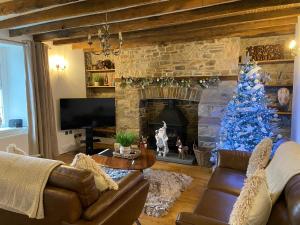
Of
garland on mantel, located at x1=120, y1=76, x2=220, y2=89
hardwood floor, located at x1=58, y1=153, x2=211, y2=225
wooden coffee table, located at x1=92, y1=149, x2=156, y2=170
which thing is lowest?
hardwood floor, located at x1=58, y1=153, x2=211, y2=225

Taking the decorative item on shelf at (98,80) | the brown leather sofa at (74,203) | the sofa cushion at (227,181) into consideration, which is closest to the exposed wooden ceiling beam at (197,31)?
the decorative item on shelf at (98,80)

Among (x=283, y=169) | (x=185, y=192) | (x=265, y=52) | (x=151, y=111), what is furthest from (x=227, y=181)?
(x=151, y=111)

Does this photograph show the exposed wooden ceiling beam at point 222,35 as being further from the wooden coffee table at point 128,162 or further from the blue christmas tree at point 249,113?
the wooden coffee table at point 128,162

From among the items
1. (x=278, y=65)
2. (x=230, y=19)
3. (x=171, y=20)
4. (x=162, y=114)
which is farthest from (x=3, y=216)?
(x=278, y=65)

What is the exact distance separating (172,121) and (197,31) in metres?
1.98

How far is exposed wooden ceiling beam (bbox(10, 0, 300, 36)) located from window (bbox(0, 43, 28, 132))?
1186mm

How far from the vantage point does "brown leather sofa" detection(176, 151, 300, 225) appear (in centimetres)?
145

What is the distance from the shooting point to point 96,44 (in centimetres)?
538

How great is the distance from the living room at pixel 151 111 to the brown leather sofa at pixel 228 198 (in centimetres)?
1

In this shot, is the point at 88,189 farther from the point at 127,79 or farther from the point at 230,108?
the point at 127,79

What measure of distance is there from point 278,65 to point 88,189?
4.47 m

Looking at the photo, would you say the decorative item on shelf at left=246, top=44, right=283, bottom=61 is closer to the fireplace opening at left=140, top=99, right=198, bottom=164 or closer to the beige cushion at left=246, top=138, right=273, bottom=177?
the fireplace opening at left=140, top=99, right=198, bottom=164

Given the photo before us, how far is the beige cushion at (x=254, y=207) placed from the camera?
4.83 feet

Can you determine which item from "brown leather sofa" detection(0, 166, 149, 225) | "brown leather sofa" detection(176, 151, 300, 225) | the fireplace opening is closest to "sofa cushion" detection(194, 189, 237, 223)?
"brown leather sofa" detection(176, 151, 300, 225)
